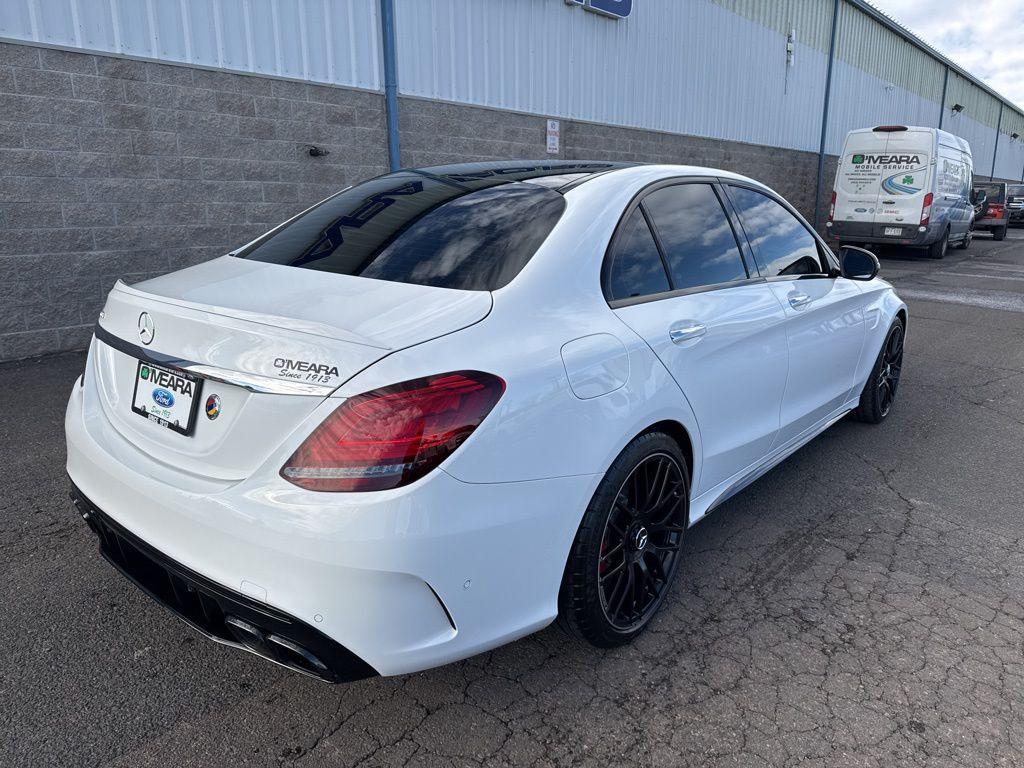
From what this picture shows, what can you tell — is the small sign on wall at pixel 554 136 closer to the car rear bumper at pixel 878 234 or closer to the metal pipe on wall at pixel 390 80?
the metal pipe on wall at pixel 390 80

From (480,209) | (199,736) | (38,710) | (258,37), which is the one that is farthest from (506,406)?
(258,37)

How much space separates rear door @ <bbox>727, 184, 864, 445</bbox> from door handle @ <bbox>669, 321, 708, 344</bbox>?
79cm

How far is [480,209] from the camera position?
261cm

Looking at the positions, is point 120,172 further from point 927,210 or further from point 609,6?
point 927,210

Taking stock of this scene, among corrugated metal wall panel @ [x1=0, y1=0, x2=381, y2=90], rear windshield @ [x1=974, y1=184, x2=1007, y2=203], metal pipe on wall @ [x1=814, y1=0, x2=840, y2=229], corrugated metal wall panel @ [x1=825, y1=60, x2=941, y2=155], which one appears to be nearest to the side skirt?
corrugated metal wall panel @ [x1=0, y1=0, x2=381, y2=90]

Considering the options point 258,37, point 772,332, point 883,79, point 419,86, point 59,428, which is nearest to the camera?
point 772,332

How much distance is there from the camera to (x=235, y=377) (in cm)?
189

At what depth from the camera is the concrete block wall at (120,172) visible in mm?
6016

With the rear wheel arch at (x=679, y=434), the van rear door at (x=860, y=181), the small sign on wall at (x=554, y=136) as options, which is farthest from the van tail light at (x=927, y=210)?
the rear wheel arch at (x=679, y=434)

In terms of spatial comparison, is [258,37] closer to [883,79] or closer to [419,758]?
[419,758]

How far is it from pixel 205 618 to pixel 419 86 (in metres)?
8.04

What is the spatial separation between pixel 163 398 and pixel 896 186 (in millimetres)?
16776

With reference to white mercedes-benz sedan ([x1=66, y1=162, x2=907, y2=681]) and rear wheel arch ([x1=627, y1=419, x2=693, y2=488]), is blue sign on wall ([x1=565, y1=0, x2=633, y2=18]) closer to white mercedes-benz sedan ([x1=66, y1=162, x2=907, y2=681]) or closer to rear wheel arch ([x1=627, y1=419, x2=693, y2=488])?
white mercedes-benz sedan ([x1=66, y1=162, x2=907, y2=681])

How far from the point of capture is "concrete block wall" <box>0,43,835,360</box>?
6027mm
